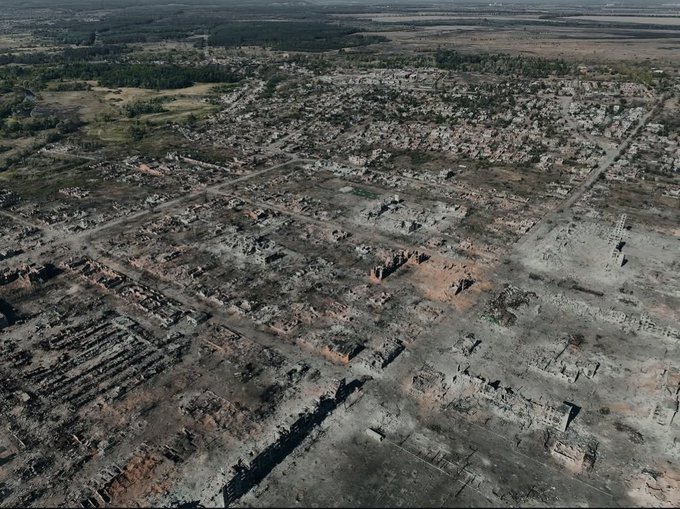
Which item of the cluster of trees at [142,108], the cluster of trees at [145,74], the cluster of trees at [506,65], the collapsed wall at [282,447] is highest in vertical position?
the cluster of trees at [506,65]

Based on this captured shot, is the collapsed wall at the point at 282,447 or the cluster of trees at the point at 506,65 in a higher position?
the cluster of trees at the point at 506,65

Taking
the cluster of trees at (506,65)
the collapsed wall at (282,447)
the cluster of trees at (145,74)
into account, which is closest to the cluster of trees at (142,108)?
the cluster of trees at (145,74)

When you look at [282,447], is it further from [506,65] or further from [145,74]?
[506,65]

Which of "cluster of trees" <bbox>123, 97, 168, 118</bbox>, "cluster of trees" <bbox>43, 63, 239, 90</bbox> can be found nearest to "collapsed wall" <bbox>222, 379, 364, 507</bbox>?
"cluster of trees" <bbox>123, 97, 168, 118</bbox>

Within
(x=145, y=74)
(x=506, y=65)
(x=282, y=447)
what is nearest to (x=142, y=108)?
(x=145, y=74)

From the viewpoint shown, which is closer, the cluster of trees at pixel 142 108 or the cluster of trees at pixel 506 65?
the cluster of trees at pixel 142 108

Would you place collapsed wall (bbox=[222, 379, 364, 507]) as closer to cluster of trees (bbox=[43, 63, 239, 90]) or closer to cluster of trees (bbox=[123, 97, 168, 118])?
cluster of trees (bbox=[123, 97, 168, 118])

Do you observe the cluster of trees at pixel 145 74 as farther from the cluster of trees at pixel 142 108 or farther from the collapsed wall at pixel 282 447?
the collapsed wall at pixel 282 447

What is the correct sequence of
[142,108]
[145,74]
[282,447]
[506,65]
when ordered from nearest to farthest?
[282,447] < [142,108] < [145,74] < [506,65]

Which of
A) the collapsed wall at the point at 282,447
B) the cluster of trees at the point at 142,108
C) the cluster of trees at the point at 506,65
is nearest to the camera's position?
the collapsed wall at the point at 282,447
